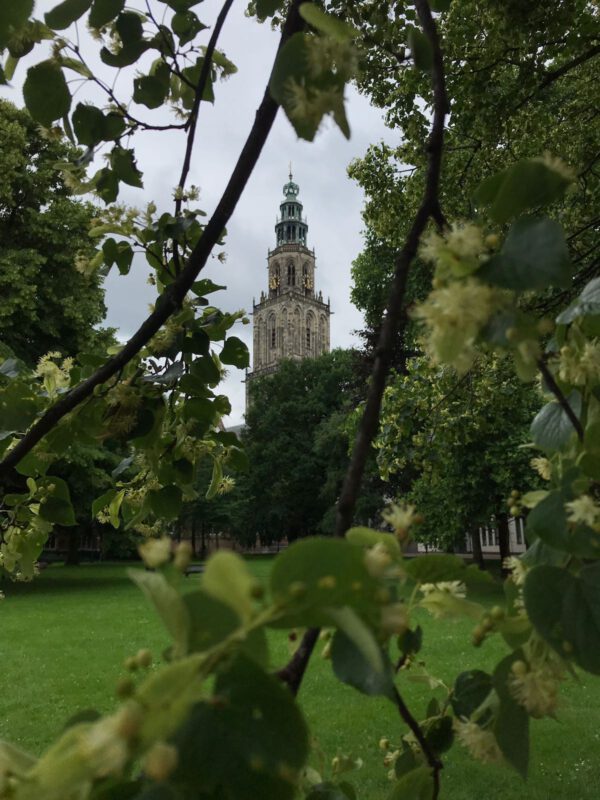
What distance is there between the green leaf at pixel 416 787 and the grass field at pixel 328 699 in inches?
7.8

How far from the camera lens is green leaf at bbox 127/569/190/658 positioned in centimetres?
43

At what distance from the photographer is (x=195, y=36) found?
5.69 ft

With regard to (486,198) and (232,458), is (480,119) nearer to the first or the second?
(232,458)

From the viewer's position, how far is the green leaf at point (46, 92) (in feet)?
4.33

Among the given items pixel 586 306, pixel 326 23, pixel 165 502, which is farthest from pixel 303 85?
pixel 165 502

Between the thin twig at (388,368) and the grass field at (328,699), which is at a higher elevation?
the thin twig at (388,368)

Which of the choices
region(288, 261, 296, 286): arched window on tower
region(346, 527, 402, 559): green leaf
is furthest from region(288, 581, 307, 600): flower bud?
region(288, 261, 296, 286): arched window on tower

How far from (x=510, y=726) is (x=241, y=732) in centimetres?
40

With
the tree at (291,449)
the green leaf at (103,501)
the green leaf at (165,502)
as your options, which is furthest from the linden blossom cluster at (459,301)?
the tree at (291,449)

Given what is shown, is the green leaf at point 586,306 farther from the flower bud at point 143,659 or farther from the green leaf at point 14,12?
the green leaf at point 14,12

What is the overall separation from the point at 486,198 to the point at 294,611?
20.3 inches

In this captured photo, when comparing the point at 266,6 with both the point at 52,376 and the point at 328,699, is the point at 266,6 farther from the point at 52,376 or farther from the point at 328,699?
the point at 328,699

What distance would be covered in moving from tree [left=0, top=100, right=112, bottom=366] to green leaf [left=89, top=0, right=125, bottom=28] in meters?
14.2

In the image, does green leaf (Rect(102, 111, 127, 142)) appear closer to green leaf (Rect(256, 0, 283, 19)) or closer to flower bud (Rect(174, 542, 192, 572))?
green leaf (Rect(256, 0, 283, 19))
